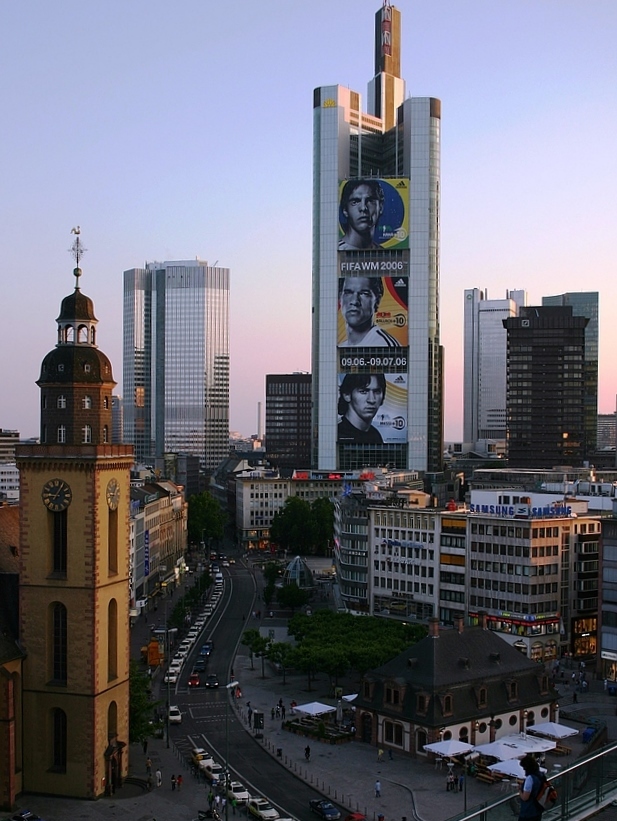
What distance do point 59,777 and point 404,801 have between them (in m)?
24.4

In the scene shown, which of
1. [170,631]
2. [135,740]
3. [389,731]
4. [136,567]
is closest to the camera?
[135,740]

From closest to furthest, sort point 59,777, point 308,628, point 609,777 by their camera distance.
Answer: point 609,777 < point 59,777 < point 308,628

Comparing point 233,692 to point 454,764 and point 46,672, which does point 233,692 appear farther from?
point 46,672

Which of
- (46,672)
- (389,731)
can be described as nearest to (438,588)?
(389,731)

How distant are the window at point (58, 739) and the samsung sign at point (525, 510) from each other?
71.5 meters

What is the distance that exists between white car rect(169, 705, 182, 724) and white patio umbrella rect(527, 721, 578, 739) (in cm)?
3128

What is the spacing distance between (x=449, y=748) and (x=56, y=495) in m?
36.6

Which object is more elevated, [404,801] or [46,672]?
[46,672]

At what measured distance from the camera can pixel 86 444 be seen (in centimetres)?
7369

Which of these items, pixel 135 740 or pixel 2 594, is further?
pixel 135 740

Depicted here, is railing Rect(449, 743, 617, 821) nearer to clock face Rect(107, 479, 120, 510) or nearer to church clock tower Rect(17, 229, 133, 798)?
church clock tower Rect(17, 229, 133, 798)

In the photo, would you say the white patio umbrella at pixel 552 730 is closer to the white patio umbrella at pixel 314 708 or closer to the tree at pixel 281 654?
the white patio umbrella at pixel 314 708

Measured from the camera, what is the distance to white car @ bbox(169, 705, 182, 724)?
319ft

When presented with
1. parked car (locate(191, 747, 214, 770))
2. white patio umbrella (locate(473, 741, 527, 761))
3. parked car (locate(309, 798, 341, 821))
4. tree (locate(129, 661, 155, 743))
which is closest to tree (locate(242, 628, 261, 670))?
parked car (locate(191, 747, 214, 770))
